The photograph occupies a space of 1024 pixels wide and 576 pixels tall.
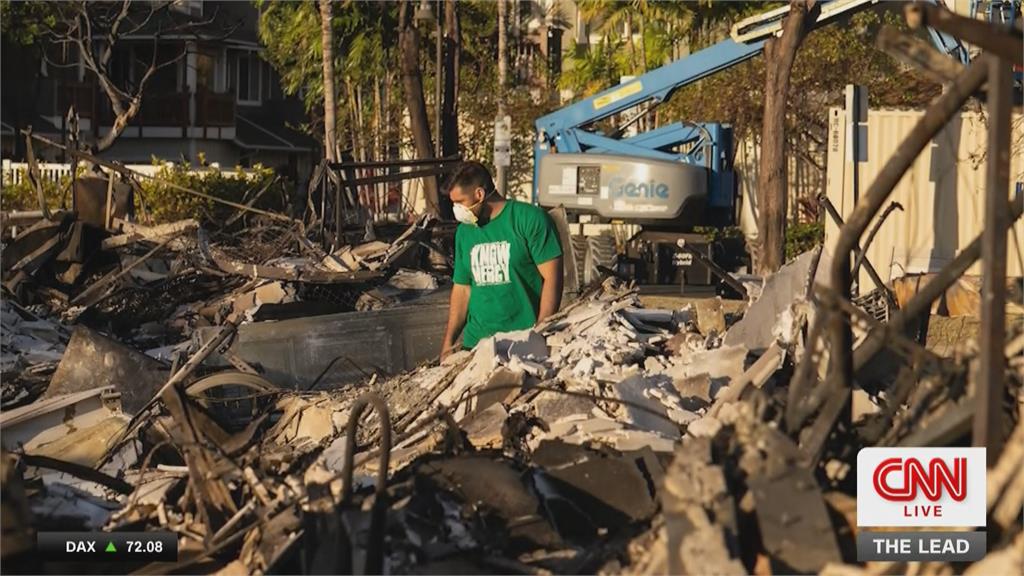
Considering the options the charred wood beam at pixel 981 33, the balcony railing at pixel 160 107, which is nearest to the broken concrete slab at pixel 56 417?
the charred wood beam at pixel 981 33

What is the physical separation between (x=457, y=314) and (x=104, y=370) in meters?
2.11

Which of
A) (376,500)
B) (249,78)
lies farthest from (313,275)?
(249,78)

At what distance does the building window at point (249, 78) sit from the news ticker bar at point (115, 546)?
146 ft

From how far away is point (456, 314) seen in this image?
8.50 m

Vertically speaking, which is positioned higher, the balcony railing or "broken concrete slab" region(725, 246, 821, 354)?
the balcony railing

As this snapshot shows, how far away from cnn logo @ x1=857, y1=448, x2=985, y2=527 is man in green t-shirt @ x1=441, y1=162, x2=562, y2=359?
11.4 feet

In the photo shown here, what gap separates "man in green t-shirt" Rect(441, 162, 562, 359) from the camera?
794 centimetres

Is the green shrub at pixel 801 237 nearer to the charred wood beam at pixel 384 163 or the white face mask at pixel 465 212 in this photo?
the charred wood beam at pixel 384 163

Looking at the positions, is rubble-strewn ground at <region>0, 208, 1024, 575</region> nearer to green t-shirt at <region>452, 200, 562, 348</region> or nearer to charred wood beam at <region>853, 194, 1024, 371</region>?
charred wood beam at <region>853, 194, 1024, 371</region>

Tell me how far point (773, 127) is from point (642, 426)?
12881 mm

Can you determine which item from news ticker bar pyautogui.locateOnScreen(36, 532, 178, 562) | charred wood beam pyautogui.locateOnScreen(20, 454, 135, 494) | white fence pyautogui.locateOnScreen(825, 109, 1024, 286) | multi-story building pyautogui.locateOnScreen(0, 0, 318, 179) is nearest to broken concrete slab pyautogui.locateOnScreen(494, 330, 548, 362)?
charred wood beam pyautogui.locateOnScreen(20, 454, 135, 494)

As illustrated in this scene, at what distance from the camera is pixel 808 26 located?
17.7 m

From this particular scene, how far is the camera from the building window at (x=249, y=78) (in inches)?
1918

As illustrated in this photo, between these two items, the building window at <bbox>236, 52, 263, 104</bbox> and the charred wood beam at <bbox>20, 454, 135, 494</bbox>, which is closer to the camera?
the charred wood beam at <bbox>20, 454, 135, 494</bbox>
